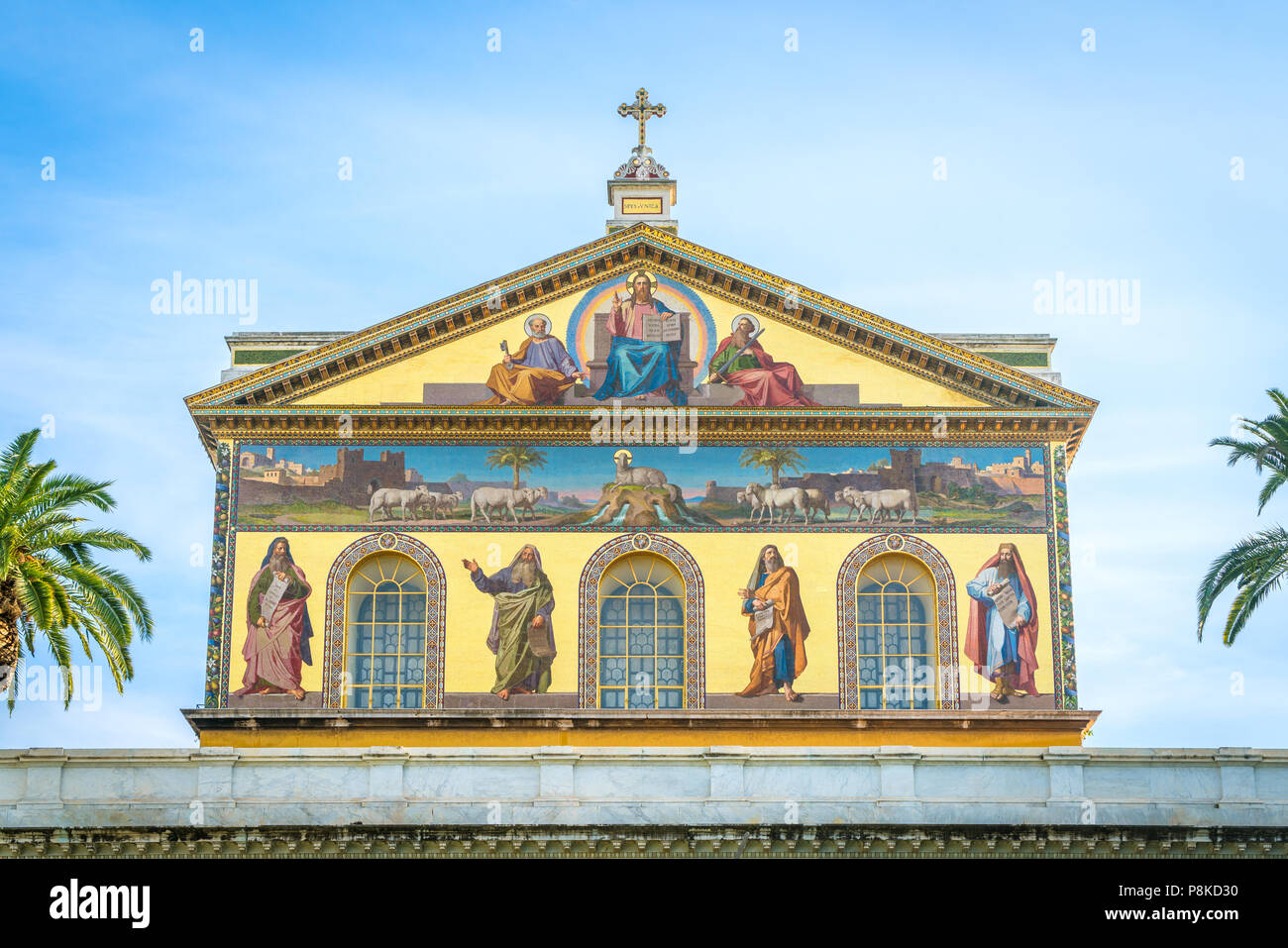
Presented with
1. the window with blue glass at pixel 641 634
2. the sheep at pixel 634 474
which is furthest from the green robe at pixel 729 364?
the window with blue glass at pixel 641 634

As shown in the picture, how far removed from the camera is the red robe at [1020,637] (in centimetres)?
3938

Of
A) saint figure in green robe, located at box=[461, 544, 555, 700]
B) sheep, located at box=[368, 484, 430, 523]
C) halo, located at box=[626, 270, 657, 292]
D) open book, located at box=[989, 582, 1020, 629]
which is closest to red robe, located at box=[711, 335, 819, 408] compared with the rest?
halo, located at box=[626, 270, 657, 292]

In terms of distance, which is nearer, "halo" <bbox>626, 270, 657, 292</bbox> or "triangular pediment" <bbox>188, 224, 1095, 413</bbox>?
"triangular pediment" <bbox>188, 224, 1095, 413</bbox>

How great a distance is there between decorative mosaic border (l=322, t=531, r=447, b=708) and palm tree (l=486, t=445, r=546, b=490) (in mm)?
2187

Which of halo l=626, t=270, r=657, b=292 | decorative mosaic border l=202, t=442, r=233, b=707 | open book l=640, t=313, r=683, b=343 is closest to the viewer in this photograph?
decorative mosaic border l=202, t=442, r=233, b=707

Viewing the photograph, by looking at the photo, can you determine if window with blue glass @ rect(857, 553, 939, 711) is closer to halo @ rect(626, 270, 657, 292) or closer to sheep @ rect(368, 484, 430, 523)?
halo @ rect(626, 270, 657, 292)

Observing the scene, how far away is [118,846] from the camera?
1156 inches

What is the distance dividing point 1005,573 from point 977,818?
10433 millimetres

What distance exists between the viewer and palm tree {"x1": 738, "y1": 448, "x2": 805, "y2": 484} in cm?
4056

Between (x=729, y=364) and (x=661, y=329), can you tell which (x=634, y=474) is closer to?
(x=729, y=364)

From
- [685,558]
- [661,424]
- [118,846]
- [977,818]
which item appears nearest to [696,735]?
[685,558]

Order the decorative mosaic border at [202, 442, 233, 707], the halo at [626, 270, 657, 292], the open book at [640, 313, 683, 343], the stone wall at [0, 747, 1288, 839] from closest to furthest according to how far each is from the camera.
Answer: the stone wall at [0, 747, 1288, 839] < the decorative mosaic border at [202, 442, 233, 707] < the open book at [640, 313, 683, 343] < the halo at [626, 270, 657, 292]

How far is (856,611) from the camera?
4003 cm

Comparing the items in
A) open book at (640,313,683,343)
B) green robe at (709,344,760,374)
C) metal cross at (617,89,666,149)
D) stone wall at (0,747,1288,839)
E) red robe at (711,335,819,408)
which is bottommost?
stone wall at (0,747,1288,839)
